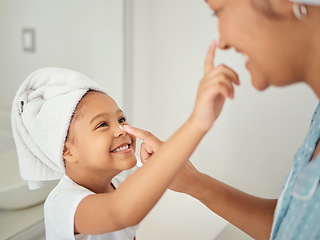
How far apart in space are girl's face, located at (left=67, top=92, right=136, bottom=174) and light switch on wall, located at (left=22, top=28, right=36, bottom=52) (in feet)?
1.78

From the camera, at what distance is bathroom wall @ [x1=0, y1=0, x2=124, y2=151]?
113 cm

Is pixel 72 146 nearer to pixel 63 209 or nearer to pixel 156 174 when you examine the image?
pixel 63 209

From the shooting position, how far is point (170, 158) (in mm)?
463

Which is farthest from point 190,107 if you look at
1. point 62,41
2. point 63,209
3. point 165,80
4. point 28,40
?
point 63,209

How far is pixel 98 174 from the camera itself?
2.60ft

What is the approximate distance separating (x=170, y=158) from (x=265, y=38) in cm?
20

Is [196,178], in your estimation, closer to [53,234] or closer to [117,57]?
[53,234]

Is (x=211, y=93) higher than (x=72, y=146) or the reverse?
higher

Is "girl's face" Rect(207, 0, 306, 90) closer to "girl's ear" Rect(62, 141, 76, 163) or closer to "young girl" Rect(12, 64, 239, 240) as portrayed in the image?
"young girl" Rect(12, 64, 239, 240)

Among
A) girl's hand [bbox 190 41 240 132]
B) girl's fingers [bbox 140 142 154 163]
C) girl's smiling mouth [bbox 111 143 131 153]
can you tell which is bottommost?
girl's smiling mouth [bbox 111 143 131 153]

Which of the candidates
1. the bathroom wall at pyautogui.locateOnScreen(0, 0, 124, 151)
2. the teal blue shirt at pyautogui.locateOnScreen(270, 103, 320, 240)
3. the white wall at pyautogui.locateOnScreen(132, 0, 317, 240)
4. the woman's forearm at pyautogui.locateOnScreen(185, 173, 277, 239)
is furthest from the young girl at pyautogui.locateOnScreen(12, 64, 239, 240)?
the white wall at pyautogui.locateOnScreen(132, 0, 317, 240)

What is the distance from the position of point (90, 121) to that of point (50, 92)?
0.42 feet

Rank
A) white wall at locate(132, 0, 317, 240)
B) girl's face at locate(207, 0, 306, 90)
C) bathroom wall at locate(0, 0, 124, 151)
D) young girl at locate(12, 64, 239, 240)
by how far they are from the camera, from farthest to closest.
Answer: white wall at locate(132, 0, 317, 240) < bathroom wall at locate(0, 0, 124, 151) < young girl at locate(12, 64, 239, 240) < girl's face at locate(207, 0, 306, 90)

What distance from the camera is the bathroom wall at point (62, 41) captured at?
1127 millimetres
